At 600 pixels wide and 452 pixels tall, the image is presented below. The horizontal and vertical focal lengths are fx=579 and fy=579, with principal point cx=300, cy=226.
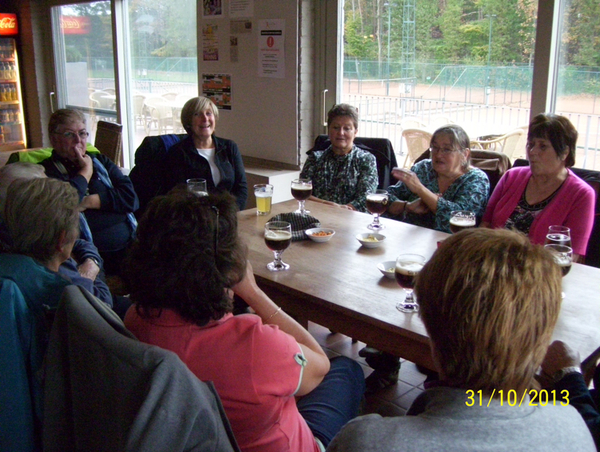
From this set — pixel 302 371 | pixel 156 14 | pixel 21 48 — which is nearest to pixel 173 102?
pixel 156 14

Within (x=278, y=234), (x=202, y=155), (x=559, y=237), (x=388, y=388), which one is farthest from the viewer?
(x=202, y=155)

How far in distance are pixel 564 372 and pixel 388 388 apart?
1366mm

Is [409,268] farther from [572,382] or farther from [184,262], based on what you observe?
[184,262]

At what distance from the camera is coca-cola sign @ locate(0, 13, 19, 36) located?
678 centimetres

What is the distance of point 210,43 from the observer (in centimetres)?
478

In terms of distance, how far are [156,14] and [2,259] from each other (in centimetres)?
459

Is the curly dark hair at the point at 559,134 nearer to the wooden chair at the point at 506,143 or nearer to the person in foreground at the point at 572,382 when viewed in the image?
the wooden chair at the point at 506,143

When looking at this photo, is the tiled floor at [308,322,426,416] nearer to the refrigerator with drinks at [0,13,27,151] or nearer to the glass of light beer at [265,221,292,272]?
the glass of light beer at [265,221,292,272]

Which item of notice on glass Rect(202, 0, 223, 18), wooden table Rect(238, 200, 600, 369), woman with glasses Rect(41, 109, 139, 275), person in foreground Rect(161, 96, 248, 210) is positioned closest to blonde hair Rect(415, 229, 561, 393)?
wooden table Rect(238, 200, 600, 369)

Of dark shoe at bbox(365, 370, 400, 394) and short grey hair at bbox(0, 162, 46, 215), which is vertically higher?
short grey hair at bbox(0, 162, 46, 215)

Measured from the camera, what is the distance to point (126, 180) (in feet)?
9.42

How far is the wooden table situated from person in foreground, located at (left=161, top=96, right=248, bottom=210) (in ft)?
3.01

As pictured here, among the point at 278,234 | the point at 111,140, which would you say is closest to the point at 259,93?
the point at 111,140

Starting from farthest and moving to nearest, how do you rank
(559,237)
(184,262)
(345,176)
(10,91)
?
(10,91) < (345,176) < (559,237) < (184,262)
